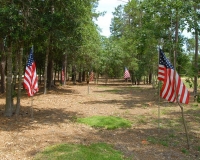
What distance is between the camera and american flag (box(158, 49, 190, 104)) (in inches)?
281

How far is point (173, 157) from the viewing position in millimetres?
6305

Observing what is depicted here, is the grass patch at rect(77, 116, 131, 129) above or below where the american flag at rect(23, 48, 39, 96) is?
below

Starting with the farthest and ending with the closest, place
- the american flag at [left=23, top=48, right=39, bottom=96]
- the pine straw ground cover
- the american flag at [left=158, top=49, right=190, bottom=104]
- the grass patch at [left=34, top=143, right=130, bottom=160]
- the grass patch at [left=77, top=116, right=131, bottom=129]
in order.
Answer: the american flag at [left=23, top=48, right=39, bottom=96] < the grass patch at [left=77, top=116, right=131, bottom=129] < the american flag at [left=158, top=49, right=190, bottom=104] < the pine straw ground cover < the grass patch at [left=34, top=143, right=130, bottom=160]

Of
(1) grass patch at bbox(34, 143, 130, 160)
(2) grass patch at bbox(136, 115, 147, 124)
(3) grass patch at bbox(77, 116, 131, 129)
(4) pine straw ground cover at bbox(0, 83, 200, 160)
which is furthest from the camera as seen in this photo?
(2) grass patch at bbox(136, 115, 147, 124)

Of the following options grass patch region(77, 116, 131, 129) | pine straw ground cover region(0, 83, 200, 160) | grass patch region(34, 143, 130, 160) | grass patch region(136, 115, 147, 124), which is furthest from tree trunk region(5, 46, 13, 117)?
grass patch region(136, 115, 147, 124)

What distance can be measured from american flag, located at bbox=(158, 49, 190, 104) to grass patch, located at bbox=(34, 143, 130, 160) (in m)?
2.42

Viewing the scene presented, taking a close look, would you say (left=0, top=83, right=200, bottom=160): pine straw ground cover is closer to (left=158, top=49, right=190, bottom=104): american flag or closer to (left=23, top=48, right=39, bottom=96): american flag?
(left=23, top=48, right=39, bottom=96): american flag

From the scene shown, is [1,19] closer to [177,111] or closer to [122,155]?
[122,155]

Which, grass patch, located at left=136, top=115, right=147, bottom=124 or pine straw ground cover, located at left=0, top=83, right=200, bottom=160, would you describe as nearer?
pine straw ground cover, located at left=0, top=83, right=200, bottom=160

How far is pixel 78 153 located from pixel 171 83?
3.44 meters

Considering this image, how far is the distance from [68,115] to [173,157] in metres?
5.41

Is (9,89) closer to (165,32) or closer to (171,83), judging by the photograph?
(171,83)

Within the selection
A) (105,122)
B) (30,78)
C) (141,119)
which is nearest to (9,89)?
(30,78)

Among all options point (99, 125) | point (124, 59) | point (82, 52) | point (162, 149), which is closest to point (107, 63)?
point (124, 59)
